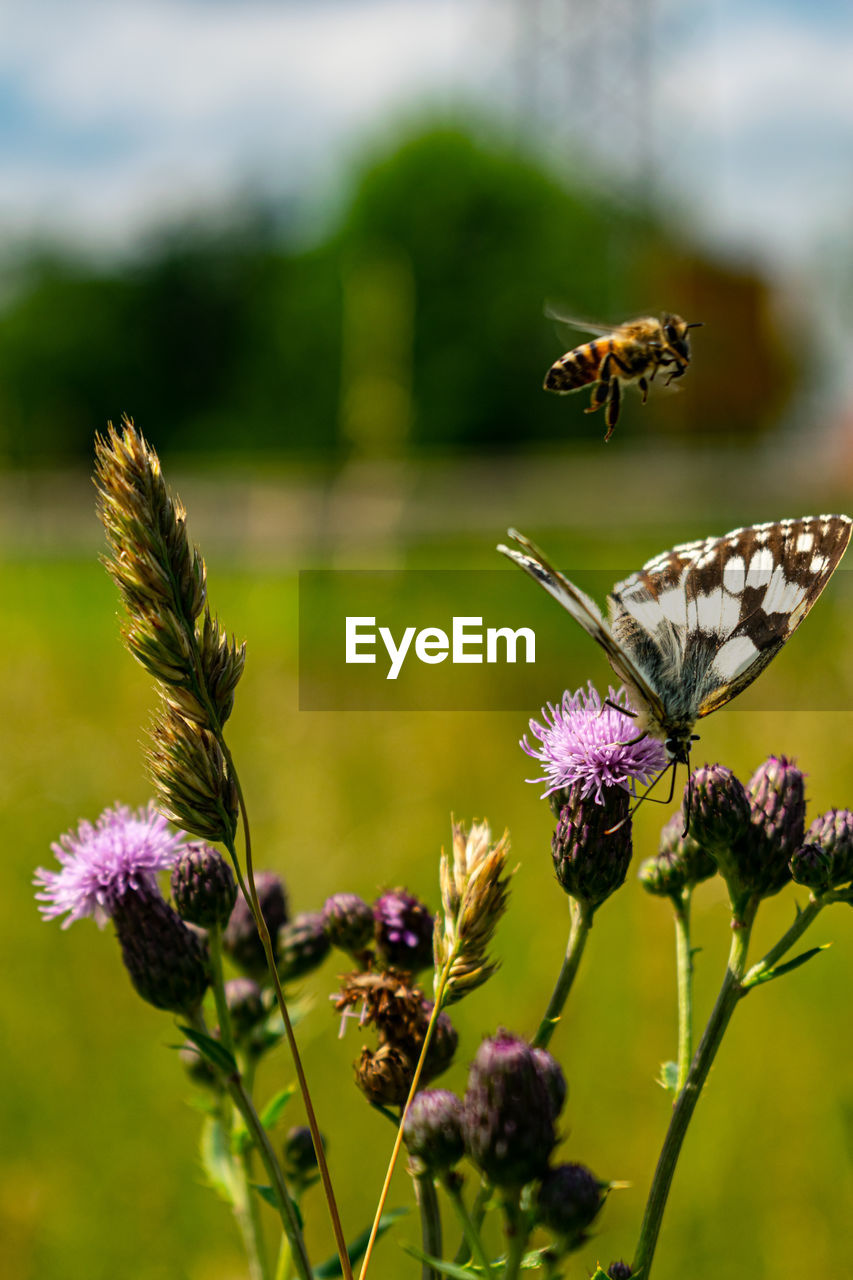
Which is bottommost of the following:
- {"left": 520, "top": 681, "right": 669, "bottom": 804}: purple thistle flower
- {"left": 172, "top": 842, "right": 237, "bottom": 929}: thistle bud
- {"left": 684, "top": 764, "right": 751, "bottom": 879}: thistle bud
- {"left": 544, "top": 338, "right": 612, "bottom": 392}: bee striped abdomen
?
{"left": 172, "top": 842, "right": 237, "bottom": 929}: thistle bud

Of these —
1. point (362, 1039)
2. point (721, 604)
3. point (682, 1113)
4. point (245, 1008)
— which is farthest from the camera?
point (362, 1039)

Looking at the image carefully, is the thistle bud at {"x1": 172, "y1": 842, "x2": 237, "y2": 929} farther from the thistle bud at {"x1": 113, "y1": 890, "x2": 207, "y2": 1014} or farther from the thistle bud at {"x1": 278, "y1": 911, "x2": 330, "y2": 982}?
the thistle bud at {"x1": 278, "y1": 911, "x2": 330, "y2": 982}

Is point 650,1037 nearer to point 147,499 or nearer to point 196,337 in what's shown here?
point 147,499

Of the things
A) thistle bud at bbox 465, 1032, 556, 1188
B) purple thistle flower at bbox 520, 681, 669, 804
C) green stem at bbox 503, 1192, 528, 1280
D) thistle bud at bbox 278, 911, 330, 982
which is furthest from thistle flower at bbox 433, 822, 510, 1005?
thistle bud at bbox 278, 911, 330, 982

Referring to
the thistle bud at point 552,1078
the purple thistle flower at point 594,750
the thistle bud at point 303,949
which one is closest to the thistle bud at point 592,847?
the purple thistle flower at point 594,750

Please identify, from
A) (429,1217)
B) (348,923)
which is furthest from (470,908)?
(348,923)

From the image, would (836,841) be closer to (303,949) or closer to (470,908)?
(470,908)
